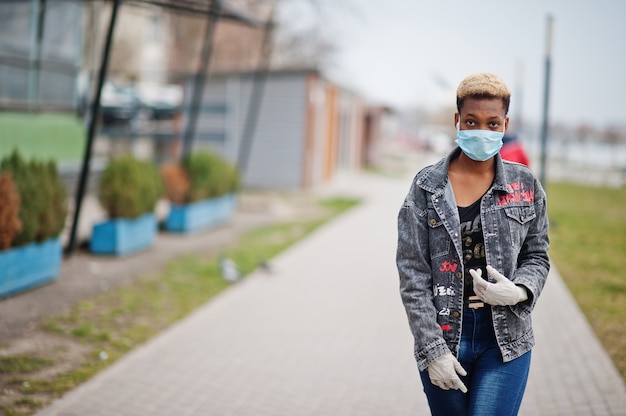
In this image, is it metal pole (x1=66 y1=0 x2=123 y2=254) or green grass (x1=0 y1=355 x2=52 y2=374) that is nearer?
green grass (x1=0 y1=355 x2=52 y2=374)

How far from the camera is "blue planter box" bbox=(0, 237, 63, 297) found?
758cm

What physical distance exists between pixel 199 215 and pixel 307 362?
8.06 meters

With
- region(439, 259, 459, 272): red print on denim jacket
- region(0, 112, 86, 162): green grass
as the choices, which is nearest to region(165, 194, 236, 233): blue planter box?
region(0, 112, 86, 162): green grass

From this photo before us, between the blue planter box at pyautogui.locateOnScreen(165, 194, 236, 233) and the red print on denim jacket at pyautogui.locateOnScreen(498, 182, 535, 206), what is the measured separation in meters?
10.8

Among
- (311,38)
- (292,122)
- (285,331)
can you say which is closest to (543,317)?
(285,331)

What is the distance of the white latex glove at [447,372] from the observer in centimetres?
281

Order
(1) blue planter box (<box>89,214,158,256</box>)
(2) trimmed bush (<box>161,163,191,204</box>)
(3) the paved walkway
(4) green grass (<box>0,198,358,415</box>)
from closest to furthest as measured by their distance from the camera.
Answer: (3) the paved walkway
(4) green grass (<box>0,198,358,415</box>)
(1) blue planter box (<box>89,214,158,256</box>)
(2) trimmed bush (<box>161,163,191,204</box>)

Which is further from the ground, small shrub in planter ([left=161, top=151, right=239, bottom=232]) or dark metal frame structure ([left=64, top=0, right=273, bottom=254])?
dark metal frame structure ([left=64, top=0, right=273, bottom=254])

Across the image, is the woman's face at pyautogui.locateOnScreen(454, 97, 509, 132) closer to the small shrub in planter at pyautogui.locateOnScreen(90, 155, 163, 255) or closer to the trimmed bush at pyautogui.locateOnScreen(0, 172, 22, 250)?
the trimmed bush at pyautogui.locateOnScreen(0, 172, 22, 250)

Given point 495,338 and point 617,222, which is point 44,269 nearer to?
point 495,338

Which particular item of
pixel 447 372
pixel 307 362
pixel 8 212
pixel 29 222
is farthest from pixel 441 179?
pixel 29 222

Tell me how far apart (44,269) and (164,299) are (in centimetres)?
140

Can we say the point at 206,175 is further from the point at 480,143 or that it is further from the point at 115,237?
the point at 480,143

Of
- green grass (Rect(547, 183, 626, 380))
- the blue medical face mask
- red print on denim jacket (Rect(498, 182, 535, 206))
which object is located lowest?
green grass (Rect(547, 183, 626, 380))
